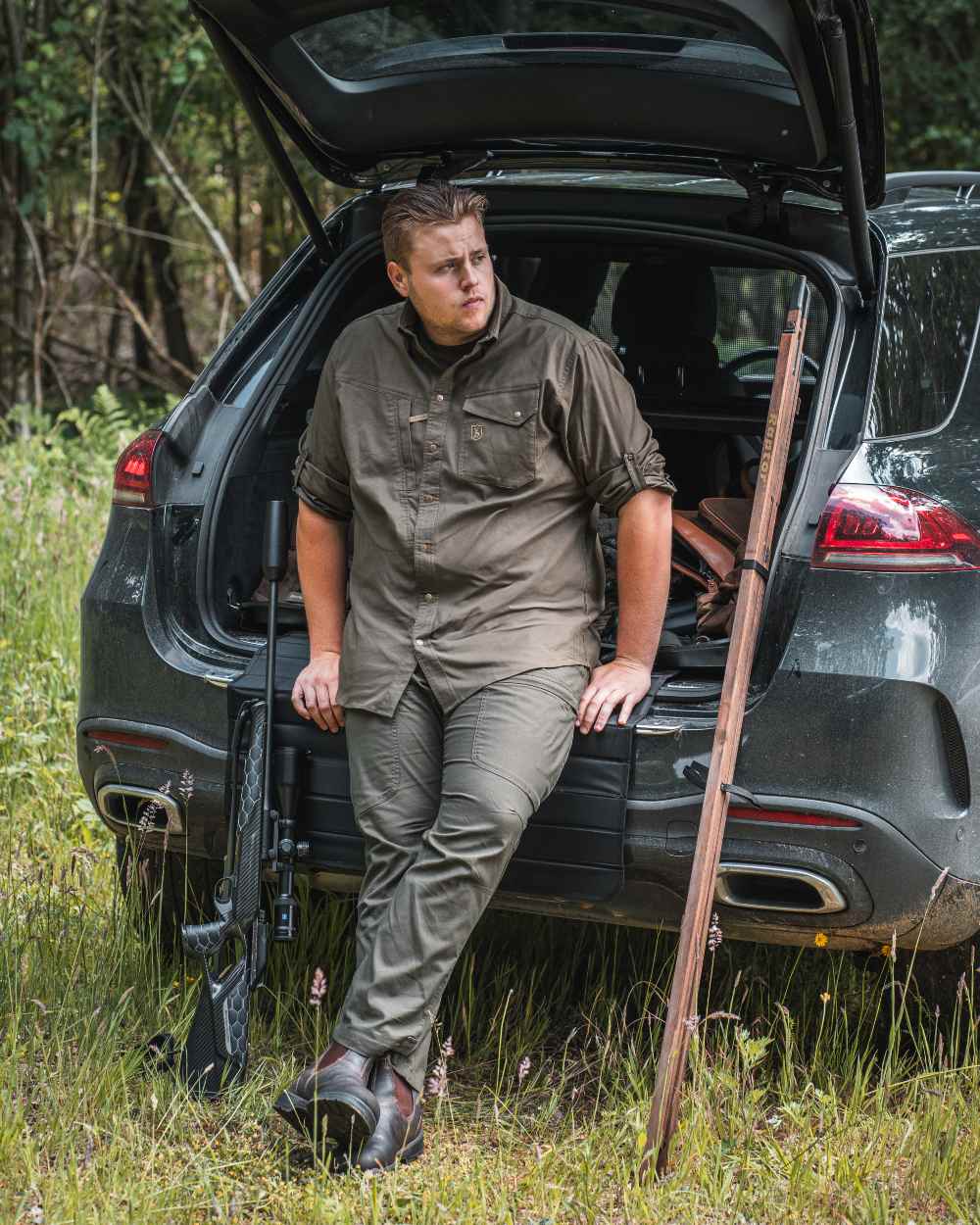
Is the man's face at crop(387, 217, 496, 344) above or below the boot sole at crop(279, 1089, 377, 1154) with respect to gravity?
above

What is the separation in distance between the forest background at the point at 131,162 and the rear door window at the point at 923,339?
5.35 meters

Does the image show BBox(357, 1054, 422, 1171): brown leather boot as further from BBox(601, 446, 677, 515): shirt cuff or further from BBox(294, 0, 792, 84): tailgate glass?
BBox(294, 0, 792, 84): tailgate glass

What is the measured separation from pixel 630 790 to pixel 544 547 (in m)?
0.49

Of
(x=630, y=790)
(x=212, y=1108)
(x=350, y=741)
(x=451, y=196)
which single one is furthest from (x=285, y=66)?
(x=212, y=1108)

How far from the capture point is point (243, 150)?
1201 centimetres

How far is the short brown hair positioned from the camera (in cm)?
280

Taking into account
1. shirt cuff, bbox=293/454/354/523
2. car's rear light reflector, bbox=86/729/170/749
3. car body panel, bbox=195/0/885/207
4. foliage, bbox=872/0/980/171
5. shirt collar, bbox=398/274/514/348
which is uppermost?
foliage, bbox=872/0/980/171

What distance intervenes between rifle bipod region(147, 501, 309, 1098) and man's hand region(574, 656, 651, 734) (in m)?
0.56

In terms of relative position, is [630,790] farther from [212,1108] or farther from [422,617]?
[212,1108]

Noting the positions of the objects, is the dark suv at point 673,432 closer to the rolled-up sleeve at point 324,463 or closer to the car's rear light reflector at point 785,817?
the car's rear light reflector at point 785,817

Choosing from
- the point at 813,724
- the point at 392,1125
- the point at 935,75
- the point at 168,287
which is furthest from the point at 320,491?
the point at 168,287

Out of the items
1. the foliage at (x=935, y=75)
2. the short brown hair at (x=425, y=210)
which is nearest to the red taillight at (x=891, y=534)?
the short brown hair at (x=425, y=210)

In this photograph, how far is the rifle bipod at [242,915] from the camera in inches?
107

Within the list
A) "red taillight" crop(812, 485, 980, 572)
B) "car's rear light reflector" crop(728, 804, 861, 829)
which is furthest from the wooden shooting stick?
"red taillight" crop(812, 485, 980, 572)
